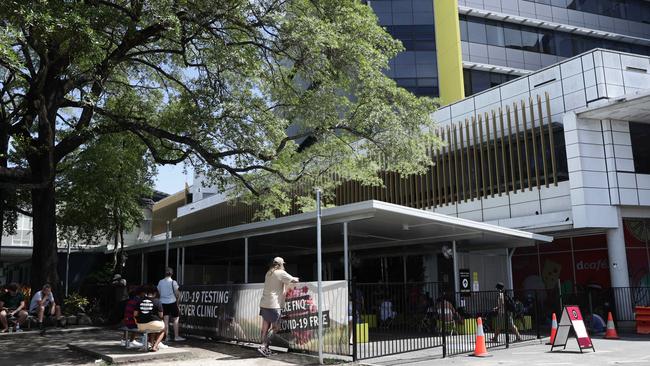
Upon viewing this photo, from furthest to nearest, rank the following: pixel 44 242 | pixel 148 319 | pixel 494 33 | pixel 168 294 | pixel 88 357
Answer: pixel 494 33
pixel 44 242
pixel 168 294
pixel 88 357
pixel 148 319

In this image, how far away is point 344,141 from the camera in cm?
1873

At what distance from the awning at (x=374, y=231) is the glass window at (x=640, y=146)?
5.02 m

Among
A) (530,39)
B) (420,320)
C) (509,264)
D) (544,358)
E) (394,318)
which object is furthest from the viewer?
(530,39)

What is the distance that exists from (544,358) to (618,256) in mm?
9850

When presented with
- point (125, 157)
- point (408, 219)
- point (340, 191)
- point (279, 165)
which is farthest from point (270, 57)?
point (340, 191)

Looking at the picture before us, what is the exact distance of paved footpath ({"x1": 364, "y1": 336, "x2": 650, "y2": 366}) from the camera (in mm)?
10523

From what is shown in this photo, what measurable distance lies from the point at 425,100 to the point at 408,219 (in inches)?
191

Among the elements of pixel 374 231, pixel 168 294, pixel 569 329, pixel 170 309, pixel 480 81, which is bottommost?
pixel 569 329

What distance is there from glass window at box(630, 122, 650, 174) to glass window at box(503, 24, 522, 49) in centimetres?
1725

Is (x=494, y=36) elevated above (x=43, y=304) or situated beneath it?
elevated above

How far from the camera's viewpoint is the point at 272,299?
1115 centimetres

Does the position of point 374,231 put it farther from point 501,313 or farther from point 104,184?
point 104,184

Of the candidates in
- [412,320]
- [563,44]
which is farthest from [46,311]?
[563,44]

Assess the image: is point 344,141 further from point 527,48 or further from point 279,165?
point 527,48
